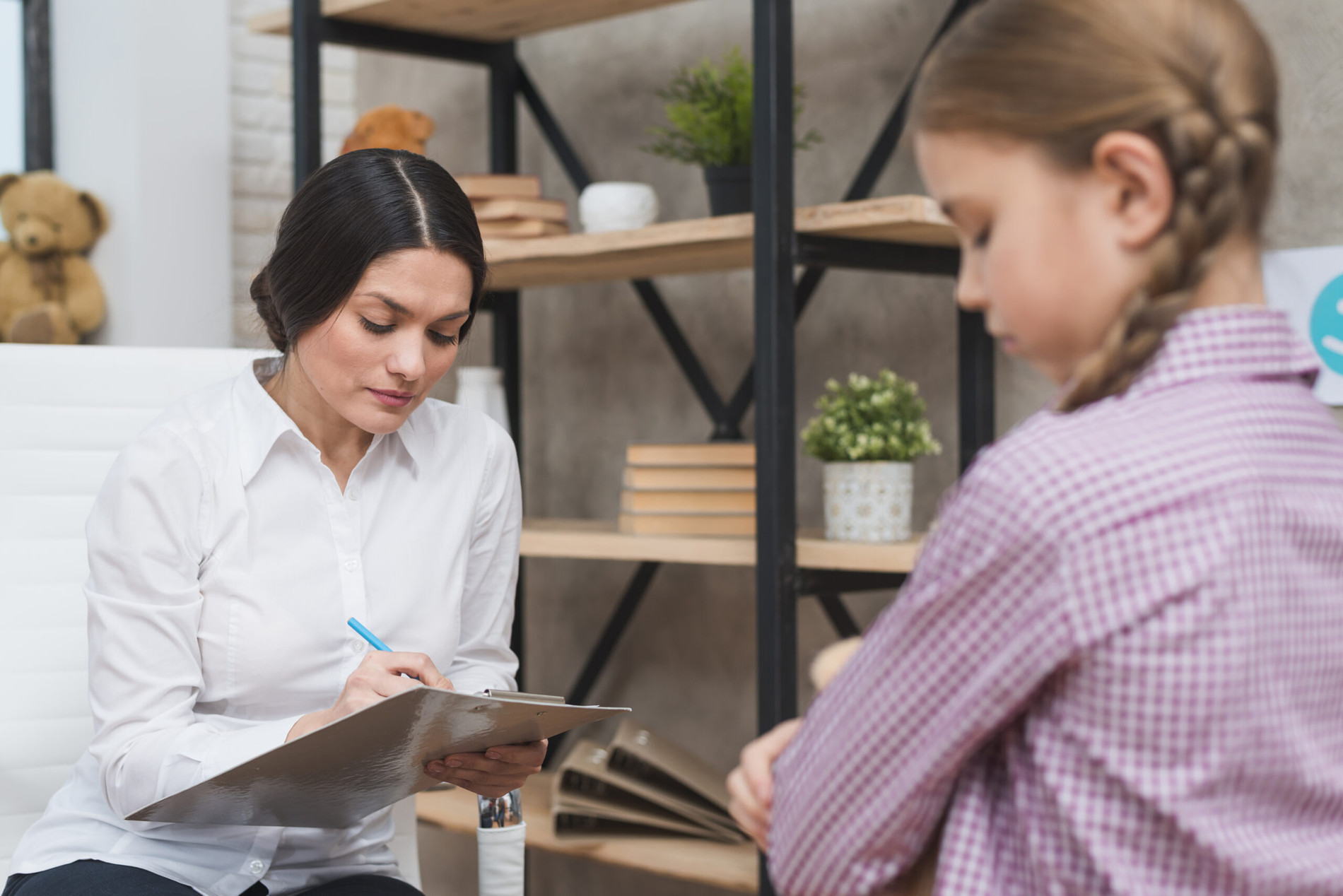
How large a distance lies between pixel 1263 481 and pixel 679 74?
5.79 feet

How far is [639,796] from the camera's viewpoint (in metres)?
1.93

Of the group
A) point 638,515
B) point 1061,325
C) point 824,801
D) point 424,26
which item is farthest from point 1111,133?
point 424,26

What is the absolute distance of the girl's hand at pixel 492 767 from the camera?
112cm

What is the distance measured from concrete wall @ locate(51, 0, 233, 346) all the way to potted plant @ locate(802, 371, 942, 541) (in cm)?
135

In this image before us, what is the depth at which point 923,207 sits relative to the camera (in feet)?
5.08

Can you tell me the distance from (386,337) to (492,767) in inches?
16.1

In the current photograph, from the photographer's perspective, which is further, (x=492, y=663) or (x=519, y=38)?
(x=519, y=38)

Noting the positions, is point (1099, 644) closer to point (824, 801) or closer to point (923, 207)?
point (824, 801)

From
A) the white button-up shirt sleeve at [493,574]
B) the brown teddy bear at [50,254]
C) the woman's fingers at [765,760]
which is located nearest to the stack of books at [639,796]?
the white button-up shirt sleeve at [493,574]

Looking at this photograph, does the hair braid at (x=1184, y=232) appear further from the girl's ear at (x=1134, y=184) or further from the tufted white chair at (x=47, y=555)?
the tufted white chair at (x=47, y=555)

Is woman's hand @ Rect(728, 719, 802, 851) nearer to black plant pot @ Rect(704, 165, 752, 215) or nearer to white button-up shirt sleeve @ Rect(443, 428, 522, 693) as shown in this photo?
white button-up shirt sleeve @ Rect(443, 428, 522, 693)

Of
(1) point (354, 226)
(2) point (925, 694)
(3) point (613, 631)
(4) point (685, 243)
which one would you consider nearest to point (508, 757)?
(1) point (354, 226)

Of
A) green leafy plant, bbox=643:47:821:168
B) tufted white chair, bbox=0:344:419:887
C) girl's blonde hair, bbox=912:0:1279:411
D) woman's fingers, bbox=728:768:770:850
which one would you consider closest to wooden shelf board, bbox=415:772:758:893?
tufted white chair, bbox=0:344:419:887

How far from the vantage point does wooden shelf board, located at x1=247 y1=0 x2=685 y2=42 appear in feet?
6.69
